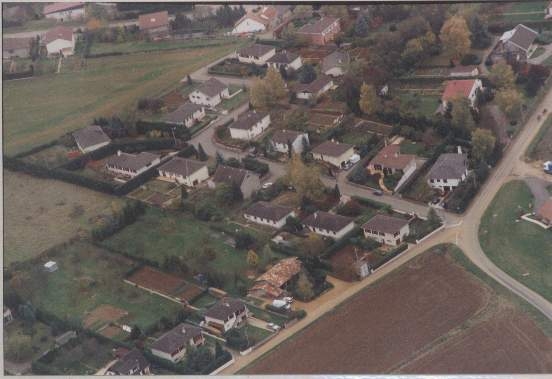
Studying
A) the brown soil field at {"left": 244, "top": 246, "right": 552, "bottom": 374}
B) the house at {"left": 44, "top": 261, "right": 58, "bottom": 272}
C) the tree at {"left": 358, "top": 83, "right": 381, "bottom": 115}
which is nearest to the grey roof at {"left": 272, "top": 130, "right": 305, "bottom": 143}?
the tree at {"left": 358, "top": 83, "right": 381, "bottom": 115}

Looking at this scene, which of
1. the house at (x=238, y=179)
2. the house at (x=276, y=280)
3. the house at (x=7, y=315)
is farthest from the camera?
the house at (x=238, y=179)

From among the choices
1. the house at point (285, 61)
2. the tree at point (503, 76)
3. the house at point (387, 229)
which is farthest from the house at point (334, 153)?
the house at point (285, 61)

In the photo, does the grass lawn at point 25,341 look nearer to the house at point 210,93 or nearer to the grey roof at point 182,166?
the grey roof at point 182,166

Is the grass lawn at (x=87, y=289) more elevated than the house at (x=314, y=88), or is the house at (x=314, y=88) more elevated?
the house at (x=314, y=88)

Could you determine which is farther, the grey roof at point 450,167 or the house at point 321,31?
the house at point 321,31

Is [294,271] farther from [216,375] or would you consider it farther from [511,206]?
[511,206]

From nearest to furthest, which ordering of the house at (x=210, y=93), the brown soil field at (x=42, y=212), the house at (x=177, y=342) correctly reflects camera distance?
1. the house at (x=177, y=342)
2. the brown soil field at (x=42, y=212)
3. the house at (x=210, y=93)

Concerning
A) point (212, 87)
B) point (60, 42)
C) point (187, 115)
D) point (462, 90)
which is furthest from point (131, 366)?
point (60, 42)

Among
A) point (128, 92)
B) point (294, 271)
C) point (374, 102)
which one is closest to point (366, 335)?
point (294, 271)

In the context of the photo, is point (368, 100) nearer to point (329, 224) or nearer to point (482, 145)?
point (482, 145)
